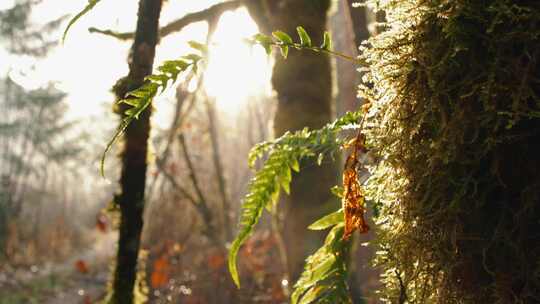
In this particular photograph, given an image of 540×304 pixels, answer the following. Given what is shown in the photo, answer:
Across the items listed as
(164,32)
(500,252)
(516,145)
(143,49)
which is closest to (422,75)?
(516,145)

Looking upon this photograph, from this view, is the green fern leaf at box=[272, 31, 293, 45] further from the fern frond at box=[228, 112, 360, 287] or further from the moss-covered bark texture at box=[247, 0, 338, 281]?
the moss-covered bark texture at box=[247, 0, 338, 281]

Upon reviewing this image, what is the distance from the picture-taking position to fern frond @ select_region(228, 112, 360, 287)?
1.25m

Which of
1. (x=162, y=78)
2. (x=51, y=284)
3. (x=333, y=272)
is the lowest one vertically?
(x=51, y=284)

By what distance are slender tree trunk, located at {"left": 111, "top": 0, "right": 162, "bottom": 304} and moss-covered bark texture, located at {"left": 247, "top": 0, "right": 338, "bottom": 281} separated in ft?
6.77

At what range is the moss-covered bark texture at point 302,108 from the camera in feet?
12.5

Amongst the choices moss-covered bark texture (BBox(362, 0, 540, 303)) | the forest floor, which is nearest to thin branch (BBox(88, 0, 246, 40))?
moss-covered bark texture (BBox(362, 0, 540, 303))

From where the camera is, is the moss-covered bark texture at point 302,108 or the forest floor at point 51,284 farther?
the forest floor at point 51,284

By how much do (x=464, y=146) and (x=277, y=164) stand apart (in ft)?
1.72

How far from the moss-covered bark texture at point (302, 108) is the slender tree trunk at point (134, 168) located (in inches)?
81.2

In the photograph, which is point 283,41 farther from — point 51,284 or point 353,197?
point 51,284

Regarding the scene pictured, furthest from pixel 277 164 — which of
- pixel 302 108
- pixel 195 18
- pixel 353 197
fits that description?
pixel 302 108

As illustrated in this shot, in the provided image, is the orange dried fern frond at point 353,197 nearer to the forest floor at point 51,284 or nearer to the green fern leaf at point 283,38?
the green fern leaf at point 283,38

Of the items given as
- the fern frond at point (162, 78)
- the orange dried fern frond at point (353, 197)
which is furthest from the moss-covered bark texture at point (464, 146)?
the fern frond at point (162, 78)

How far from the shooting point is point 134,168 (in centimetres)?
183
